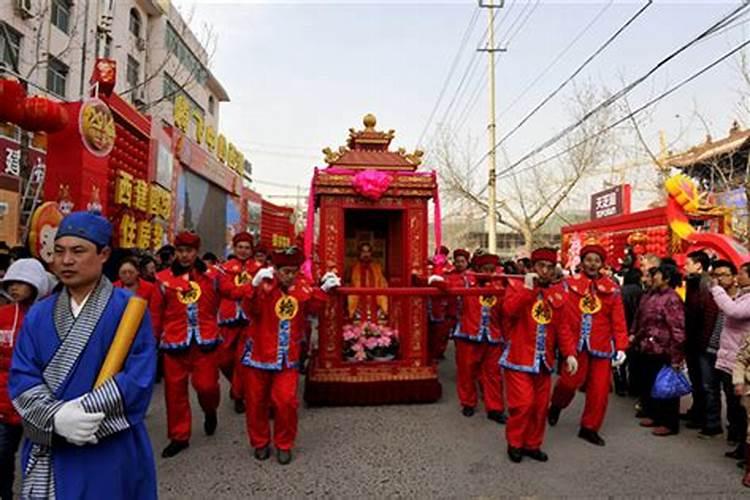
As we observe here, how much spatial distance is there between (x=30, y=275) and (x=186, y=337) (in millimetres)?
1348

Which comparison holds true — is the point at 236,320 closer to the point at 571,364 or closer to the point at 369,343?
the point at 369,343

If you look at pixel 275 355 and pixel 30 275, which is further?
pixel 275 355

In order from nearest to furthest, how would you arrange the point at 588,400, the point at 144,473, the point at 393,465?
the point at 144,473, the point at 393,465, the point at 588,400

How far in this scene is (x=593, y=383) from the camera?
4.22m

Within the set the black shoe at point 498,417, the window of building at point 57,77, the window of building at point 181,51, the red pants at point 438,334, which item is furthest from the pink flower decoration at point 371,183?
the window of building at point 181,51

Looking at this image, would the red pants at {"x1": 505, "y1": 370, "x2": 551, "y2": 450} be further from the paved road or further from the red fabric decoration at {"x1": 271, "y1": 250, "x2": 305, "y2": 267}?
the red fabric decoration at {"x1": 271, "y1": 250, "x2": 305, "y2": 267}

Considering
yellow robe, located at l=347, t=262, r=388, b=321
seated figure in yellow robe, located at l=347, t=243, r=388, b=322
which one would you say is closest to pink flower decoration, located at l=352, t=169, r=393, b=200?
seated figure in yellow robe, located at l=347, t=243, r=388, b=322

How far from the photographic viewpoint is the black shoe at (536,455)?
3.77m

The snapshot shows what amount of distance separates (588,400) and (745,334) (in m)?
1.24

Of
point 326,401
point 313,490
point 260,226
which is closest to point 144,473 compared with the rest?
point 313,490

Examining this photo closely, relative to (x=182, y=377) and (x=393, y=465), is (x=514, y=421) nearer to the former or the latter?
(x=393, y=465)

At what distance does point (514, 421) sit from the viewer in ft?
12.4

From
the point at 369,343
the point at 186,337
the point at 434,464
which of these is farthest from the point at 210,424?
the point at 434,464

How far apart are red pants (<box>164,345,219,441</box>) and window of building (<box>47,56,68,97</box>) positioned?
12.5m
